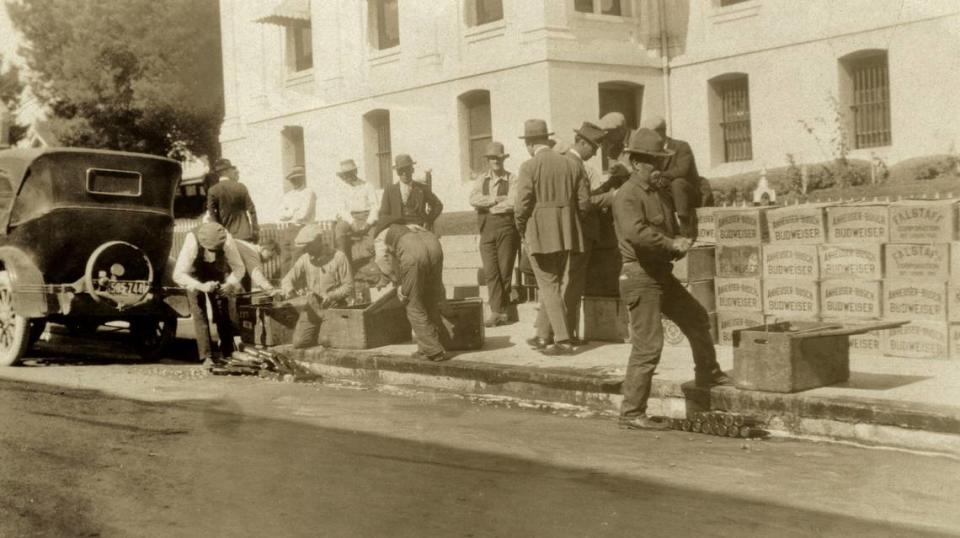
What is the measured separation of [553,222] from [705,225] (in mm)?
1631

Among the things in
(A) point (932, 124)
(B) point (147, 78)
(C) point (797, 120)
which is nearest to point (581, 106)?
(C) point (797, 120)

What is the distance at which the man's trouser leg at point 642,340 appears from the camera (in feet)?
26.1

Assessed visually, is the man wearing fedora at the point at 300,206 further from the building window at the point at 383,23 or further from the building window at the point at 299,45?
the building window at the point at 299,45

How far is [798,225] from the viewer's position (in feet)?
33.7

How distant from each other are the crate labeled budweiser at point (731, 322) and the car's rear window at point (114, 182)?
6450 millimetres

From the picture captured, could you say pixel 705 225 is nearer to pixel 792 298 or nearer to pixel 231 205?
pixel 792 298

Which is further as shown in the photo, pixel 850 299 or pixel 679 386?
pixel 850 299

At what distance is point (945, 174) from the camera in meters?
19.9

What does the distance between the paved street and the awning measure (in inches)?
874

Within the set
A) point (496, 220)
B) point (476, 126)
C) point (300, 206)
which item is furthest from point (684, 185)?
point (476, 126)

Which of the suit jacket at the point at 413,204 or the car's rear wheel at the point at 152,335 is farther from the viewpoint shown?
the car's rear wheel at the point at 152,335

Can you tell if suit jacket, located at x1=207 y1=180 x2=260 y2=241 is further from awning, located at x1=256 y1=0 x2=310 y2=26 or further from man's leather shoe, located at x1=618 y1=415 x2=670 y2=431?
awning, located at x1=256 y1=0 x2=310 y2=26

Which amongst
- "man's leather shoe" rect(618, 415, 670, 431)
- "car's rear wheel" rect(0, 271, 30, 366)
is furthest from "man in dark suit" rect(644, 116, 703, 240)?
"car's rear wheel" rect(0, 271, 30, 366)

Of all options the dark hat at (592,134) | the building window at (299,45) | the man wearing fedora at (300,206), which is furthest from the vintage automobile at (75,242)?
the building window at (299,45)
